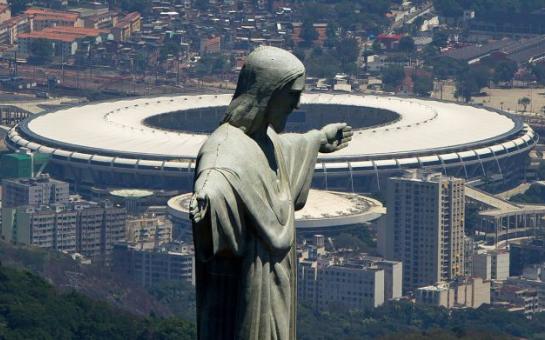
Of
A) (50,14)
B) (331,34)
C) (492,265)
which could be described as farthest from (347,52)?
(492,265)

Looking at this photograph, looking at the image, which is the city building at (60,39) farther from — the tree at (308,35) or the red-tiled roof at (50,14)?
the tree at (308,35)

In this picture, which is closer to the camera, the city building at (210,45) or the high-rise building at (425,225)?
the high-rise building at (425,225)

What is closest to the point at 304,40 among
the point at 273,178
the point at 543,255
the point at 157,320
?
the point at 543,255

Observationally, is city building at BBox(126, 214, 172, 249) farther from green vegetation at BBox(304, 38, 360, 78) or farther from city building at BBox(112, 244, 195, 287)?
green vegetation at BBox(304, 38, 360, 78)

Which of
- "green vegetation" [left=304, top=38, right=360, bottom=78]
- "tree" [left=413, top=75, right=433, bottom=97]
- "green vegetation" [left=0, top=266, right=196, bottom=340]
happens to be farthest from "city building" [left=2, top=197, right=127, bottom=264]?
"green vegetation" [left=304, top=38, right=360, bottom=78]

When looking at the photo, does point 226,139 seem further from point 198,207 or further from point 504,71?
point 504,71

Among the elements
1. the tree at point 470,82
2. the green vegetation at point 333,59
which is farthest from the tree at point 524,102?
the green vegetation at point 333,59
